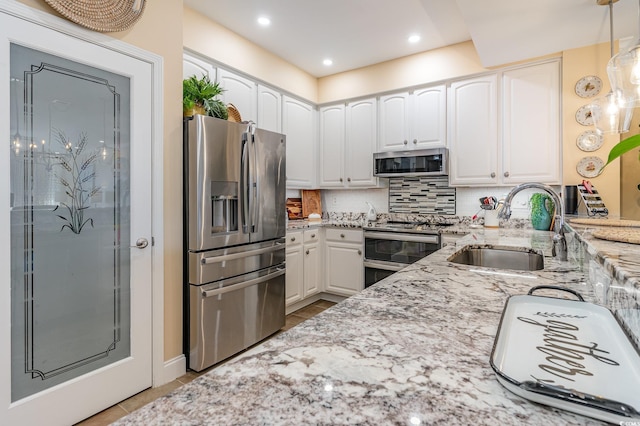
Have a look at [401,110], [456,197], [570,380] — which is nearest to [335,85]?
[401,110]

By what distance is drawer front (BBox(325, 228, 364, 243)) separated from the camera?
11.3ft

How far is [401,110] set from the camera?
3.53m

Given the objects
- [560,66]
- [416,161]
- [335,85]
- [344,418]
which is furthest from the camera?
[335,85]

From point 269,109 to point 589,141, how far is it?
115 inches

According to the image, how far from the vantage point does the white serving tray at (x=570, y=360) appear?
402 millimetres

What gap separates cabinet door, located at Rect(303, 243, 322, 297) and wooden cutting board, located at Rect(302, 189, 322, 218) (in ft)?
2.30

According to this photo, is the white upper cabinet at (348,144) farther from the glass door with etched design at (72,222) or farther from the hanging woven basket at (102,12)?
the hanging woven basket at (102,12)

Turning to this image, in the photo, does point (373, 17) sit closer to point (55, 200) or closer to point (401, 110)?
point (401, 110)

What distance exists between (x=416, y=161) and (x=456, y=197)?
64cm

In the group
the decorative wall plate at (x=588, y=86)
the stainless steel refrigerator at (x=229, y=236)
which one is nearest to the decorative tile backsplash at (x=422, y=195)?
the decorative wall plate at (x=588, y=86)

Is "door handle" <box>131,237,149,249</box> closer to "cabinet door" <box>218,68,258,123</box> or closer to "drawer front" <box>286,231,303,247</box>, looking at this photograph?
"drawer front" <box>286,231,303,247</box>

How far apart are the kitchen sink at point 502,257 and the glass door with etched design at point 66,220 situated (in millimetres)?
1945

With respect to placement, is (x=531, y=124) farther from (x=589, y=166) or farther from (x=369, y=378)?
(x=369, y=378)

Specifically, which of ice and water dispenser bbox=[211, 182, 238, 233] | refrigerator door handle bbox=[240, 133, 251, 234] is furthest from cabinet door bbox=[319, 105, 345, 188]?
ice and water dispenser bbox=[211, 182, 238, 233]
